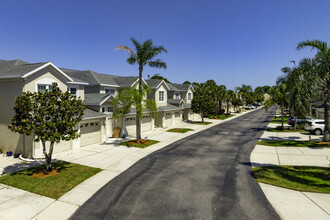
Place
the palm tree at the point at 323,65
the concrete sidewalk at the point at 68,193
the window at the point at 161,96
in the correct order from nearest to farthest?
1. the concrete sidewalk at the point at 68,193
2. the palm tree at the point at 323,65
3. the window at the point at 161,96

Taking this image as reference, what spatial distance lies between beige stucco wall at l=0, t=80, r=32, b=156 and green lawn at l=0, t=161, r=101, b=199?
12.1ft

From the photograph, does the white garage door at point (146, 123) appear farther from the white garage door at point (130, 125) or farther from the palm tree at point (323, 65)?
the palm tree at point (323, 65)

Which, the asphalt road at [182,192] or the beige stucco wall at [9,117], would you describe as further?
the beige stucco wall at [9,117]

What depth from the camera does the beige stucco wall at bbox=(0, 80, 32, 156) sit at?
14.9m

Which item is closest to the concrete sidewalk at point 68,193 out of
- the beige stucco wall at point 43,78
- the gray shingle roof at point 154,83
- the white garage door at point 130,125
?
the beige stucco wall at point 43,78

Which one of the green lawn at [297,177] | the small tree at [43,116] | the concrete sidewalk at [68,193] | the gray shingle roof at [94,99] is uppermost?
the gray shingle roof at [94,99]

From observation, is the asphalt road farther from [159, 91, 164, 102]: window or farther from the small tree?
[159, 91, 164, 102]: window

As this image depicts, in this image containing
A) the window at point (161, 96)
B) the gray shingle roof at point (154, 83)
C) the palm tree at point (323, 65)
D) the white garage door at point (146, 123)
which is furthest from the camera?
the window at point (161, 96)

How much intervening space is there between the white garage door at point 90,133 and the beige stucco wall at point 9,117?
184 inches

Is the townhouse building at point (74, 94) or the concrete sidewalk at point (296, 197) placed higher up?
the townhouse building at point (74, 94)

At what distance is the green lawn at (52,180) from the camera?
963cm

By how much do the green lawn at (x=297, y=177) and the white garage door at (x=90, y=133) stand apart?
49.7ft

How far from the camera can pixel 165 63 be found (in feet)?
67.1

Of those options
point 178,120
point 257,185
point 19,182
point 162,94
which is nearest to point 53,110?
point 19,182
